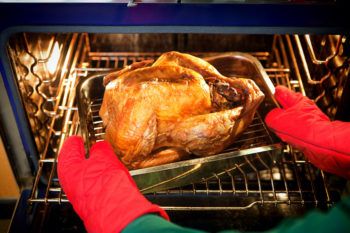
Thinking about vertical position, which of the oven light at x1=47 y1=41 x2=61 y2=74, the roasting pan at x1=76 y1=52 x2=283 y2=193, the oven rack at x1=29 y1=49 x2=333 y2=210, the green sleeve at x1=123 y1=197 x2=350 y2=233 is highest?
the green sleeve at x1=123 y1=197 x2=350 y2=233

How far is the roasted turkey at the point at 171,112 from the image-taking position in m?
1.50

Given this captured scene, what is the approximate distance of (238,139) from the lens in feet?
5.66

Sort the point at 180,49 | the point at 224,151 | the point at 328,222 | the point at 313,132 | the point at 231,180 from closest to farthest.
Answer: the point at 328,222, the point at 313,132, the point at 224,151, the point at 231,180, the point at 180,49

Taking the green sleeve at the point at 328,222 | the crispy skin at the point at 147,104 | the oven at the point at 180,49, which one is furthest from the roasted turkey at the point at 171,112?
the green sleeve at the point at 328,222

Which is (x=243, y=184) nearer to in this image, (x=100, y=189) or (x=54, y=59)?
(x=100, y=189)

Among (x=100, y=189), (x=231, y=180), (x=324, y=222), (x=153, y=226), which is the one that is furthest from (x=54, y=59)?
(x=324, y=222)

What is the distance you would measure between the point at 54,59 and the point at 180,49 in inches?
36.5

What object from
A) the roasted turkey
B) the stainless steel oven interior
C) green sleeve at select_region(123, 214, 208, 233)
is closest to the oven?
the stainless steel oven interior

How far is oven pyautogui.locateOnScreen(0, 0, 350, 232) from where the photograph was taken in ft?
4.32

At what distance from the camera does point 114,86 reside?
1.62 metres

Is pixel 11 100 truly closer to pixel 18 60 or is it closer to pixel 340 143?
pixel 18 60

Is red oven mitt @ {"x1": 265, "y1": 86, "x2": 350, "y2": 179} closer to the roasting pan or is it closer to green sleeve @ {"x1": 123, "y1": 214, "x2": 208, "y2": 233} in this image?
the roasting pan

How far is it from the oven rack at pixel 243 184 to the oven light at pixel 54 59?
0.13 metres

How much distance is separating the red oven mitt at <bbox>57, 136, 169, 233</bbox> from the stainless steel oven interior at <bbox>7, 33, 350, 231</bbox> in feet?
0.85
